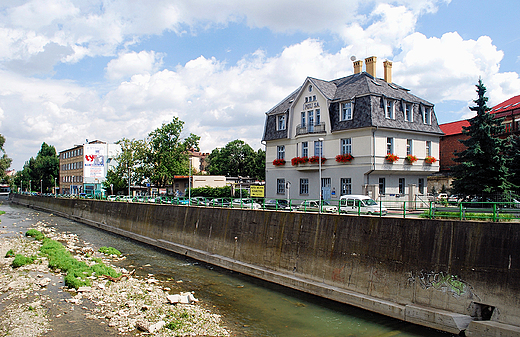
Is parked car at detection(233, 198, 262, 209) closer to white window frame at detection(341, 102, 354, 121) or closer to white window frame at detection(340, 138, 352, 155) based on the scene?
white window frame at detection(340, 138, 352, 155)

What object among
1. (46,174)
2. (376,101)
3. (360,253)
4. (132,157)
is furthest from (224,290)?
(46,174)

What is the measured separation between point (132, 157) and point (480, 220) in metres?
57.8

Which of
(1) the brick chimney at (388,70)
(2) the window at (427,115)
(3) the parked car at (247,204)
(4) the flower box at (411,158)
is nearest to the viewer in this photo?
(3) the parked car at (247,204)

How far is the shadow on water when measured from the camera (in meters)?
12.8

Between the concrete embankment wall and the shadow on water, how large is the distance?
2.01 ft

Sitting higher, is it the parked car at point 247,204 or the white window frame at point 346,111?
the white window frame at point 346,111

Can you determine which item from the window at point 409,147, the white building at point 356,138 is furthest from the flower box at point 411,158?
the window at point 409,147

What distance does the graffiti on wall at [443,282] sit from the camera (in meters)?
12.4

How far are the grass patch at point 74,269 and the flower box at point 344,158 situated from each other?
20.9 meters

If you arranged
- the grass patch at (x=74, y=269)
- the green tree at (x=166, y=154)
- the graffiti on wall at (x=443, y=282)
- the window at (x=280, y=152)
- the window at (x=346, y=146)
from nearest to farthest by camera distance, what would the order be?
the graffiti on wall at (x=443, y=282) < the grass patch at (x=74, y=269) < the window at (x=346, y=146) < the window at (x=280, y=152) < the green tree at (x=166, y=154)

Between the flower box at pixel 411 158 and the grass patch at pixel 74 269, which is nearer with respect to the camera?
the grass patch at pixel 74 269

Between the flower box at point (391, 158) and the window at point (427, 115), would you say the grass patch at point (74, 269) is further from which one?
the window at point (427, 115)

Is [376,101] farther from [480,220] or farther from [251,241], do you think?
[480,220]

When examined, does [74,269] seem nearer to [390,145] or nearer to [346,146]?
[346,146]
